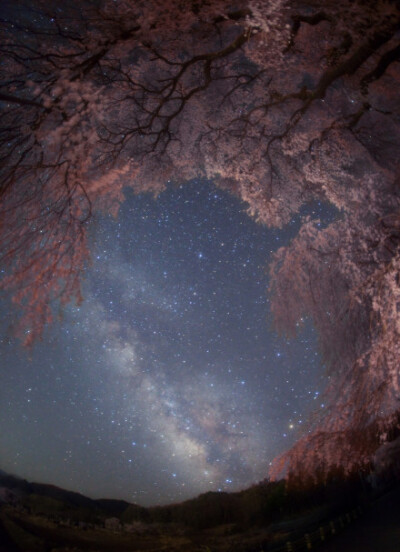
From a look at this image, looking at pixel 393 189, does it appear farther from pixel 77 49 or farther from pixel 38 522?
pixel 38 522

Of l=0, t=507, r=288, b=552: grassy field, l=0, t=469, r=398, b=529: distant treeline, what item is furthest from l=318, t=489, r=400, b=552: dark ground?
l=0, t=507, r=288, b=552: grassy field

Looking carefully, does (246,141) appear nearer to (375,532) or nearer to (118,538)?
(375,532)

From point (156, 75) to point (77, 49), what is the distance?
1.85m

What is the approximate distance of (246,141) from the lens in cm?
626

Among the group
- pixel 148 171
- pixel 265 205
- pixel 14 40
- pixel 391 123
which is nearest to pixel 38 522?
pixel 148 171

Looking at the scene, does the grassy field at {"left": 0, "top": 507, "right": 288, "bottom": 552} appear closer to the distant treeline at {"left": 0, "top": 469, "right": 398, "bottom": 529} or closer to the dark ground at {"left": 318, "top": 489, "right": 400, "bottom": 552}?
the distant treeline at {"left": 0, "top": 469, "right": 398, "bottom": 529}

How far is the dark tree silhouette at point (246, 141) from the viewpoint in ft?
13.0

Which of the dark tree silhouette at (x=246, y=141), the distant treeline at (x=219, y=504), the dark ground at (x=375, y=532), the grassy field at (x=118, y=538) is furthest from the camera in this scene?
the distant treeline at (x=219, y=504)

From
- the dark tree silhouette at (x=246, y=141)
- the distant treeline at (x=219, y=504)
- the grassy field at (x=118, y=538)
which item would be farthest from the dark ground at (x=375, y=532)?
the dark tree silhouette at (x=246, y=141)

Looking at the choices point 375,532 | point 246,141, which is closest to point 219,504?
point 375,532

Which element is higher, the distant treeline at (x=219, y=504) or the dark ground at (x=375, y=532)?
the dark ground at (x=375, y=532)

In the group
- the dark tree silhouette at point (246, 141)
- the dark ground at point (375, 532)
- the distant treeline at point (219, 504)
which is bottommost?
the distant treeline at point (219, 504)

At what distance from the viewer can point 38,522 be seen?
20.8ft

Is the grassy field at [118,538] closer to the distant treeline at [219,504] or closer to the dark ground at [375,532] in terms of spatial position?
the distant treeline at [219,504]
